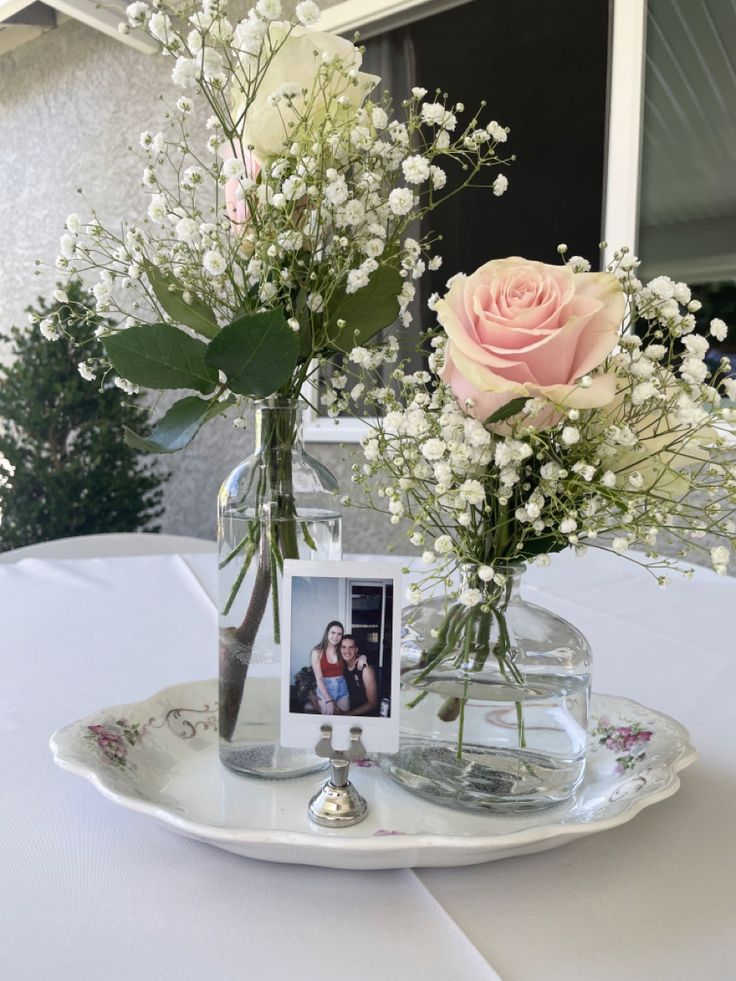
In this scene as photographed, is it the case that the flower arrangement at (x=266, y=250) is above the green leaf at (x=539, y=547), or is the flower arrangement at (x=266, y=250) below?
above

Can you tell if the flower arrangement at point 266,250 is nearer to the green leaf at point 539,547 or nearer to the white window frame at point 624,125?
the green leaf at point 539,547

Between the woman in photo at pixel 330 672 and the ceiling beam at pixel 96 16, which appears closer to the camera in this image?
the woman in photo at pixel 330 672

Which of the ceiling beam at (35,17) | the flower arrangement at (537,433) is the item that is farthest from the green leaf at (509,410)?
the ceiling beam at (35,17)

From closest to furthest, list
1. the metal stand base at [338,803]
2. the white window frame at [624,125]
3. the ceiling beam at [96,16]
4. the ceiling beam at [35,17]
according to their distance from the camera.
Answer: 1. the metal stand base at [338,803]
2. the white window frame at [624,125]
3. the ceiling beam at [96,16]
4. the ceiling beam at [35,17]

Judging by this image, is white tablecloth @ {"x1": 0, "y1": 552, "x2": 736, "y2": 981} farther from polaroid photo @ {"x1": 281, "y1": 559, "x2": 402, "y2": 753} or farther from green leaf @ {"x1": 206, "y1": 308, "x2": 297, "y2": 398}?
green leaf @ {"x1": 206, "y1": 308, "x2": 297, "y2": 398}

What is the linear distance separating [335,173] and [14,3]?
366cm

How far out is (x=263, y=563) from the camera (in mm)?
608

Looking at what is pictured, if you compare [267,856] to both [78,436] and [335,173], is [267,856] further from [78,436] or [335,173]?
[78,436]

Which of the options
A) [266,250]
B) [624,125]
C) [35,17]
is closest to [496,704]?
[266,250]

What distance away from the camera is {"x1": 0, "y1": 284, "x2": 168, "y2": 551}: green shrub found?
2760mm

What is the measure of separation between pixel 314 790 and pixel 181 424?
0.28 m

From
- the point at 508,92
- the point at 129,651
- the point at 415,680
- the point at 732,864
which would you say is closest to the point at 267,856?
the point at 415,680

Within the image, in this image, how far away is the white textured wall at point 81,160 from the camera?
3430 millimetres

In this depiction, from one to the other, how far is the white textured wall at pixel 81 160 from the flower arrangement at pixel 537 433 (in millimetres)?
2367
